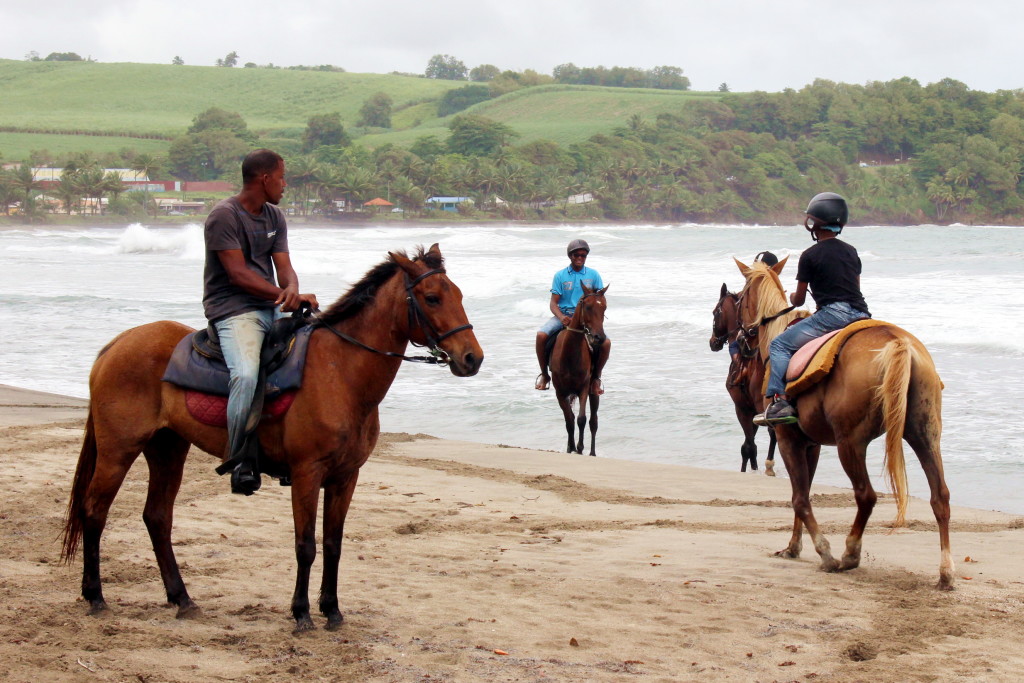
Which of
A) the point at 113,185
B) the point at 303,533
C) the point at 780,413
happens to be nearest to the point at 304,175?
the point at 113,185

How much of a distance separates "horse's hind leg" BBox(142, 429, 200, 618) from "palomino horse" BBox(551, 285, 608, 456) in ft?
22.1

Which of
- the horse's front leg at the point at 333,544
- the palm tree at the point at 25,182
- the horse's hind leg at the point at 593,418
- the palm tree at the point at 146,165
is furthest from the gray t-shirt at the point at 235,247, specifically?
the palm tree at the point at 146,165

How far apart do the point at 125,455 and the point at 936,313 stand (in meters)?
22.9

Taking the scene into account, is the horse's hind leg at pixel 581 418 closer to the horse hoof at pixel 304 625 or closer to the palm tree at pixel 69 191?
the horse hoof at pixel 304 625

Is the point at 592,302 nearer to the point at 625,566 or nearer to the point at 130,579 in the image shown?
the point at 625,566

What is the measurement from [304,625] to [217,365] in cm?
136

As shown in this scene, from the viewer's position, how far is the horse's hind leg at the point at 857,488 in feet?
21.7

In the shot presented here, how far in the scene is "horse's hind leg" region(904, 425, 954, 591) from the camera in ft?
20.7

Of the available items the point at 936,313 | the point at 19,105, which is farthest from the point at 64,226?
the point at 19,105

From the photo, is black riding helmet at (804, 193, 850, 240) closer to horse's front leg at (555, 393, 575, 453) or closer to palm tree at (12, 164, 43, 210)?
horse's front leg at (555, 393, 575, 453)

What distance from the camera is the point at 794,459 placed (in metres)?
7.33

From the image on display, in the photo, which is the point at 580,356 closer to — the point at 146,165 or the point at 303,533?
the point at 303,533

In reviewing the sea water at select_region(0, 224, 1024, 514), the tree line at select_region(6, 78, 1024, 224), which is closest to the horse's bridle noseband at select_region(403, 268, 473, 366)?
the sea water at select_region(0, 224, 1024, 514)

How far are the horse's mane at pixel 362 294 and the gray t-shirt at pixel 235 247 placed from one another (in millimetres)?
339
